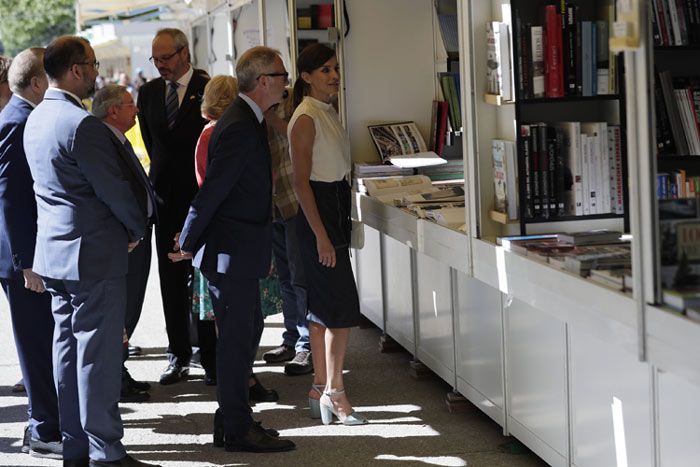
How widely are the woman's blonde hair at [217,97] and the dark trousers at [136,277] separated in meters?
0.67

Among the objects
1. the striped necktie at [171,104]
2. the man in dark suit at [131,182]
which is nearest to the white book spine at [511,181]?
the man in dark suit at [131,182]

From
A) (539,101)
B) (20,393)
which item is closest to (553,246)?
(539,101)

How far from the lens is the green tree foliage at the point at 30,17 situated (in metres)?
42.2

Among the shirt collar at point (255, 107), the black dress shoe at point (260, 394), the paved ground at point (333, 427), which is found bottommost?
the paved ground at point (333, 427)

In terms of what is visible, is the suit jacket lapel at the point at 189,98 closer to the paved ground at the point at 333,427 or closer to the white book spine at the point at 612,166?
the paved ground at the point at 333,427

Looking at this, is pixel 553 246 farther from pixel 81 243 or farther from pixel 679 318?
pixel 81 243

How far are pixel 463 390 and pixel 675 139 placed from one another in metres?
1.47

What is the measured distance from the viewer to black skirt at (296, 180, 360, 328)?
16.2ft

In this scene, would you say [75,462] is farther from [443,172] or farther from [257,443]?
[443,172]

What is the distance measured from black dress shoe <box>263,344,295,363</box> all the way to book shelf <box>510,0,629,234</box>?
2.38 m

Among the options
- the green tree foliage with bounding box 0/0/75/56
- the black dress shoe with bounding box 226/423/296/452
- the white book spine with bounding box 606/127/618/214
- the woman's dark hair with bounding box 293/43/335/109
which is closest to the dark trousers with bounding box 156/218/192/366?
the woman's dark hair with bounding box 293/43/335/109

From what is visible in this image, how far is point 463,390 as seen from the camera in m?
5.16

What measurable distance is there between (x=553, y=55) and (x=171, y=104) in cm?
235

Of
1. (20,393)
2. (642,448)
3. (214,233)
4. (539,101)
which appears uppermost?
(539,101)
